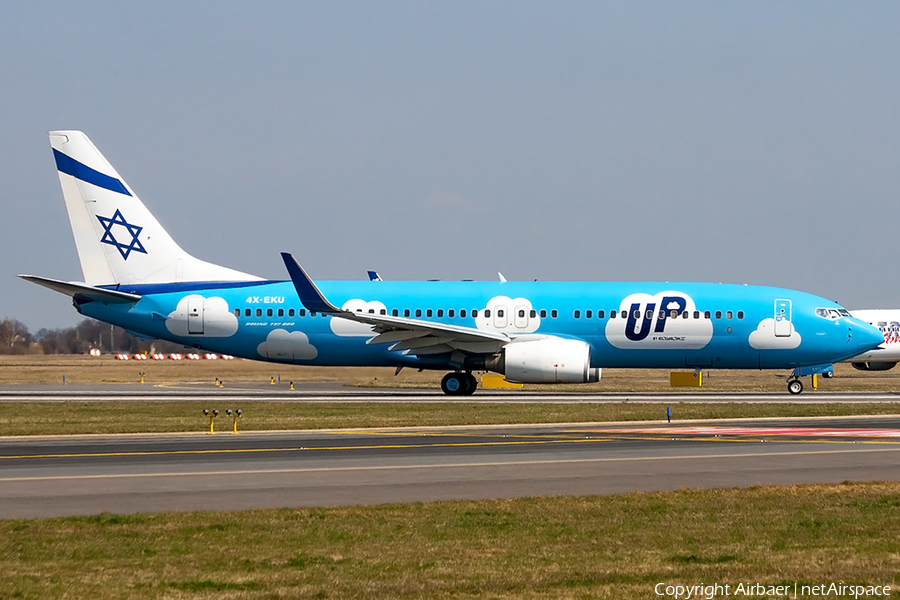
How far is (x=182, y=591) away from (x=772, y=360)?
3507 centimetres

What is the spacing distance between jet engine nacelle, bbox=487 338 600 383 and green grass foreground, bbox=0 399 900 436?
3725 millimetres

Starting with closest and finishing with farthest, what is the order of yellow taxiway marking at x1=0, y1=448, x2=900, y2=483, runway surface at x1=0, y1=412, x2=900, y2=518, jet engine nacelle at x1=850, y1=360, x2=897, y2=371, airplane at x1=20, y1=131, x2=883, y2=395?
1. runway surface at x1=0, y1=412, x2=900, y2=518
2. yellow taxiway marking at x1=0, y1=448, x2=900, y2=483
3. airplane at x1=20, y1=131, x2=883, y2=395
4. jet engine nacelle at x1=850, y1=360, x2=897, y2=371

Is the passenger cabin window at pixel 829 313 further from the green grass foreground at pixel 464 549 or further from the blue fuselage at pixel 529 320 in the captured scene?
the green grass foreground at pixel 464 549

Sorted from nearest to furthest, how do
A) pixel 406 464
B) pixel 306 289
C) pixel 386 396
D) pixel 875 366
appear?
pixel 406 464
pixel 306 289
pixel 386 396
pixel 875 366

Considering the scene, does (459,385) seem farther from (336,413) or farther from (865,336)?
(865,336)

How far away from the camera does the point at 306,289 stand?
3694 cm

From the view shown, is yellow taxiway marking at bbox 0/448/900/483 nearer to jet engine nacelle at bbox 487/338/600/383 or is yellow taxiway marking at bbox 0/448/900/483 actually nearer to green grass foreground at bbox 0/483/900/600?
green grass foreground at bbox 0/483/900/600

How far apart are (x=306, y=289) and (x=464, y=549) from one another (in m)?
26.6

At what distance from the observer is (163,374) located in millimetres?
62469

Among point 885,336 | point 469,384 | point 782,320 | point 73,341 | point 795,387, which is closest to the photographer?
point 469,384

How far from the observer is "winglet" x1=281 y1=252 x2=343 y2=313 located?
36.5 m

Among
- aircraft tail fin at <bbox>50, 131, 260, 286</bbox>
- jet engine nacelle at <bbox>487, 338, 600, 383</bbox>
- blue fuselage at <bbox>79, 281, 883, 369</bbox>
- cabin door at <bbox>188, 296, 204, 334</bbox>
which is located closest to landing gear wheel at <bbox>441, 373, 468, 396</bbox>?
blue fuselage at <bbox>79, 281, 883, 369</bbox>

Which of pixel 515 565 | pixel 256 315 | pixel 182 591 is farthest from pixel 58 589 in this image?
pixel 256 315

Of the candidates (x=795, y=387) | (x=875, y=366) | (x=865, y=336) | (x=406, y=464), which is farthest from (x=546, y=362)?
(x=875, y=366)
